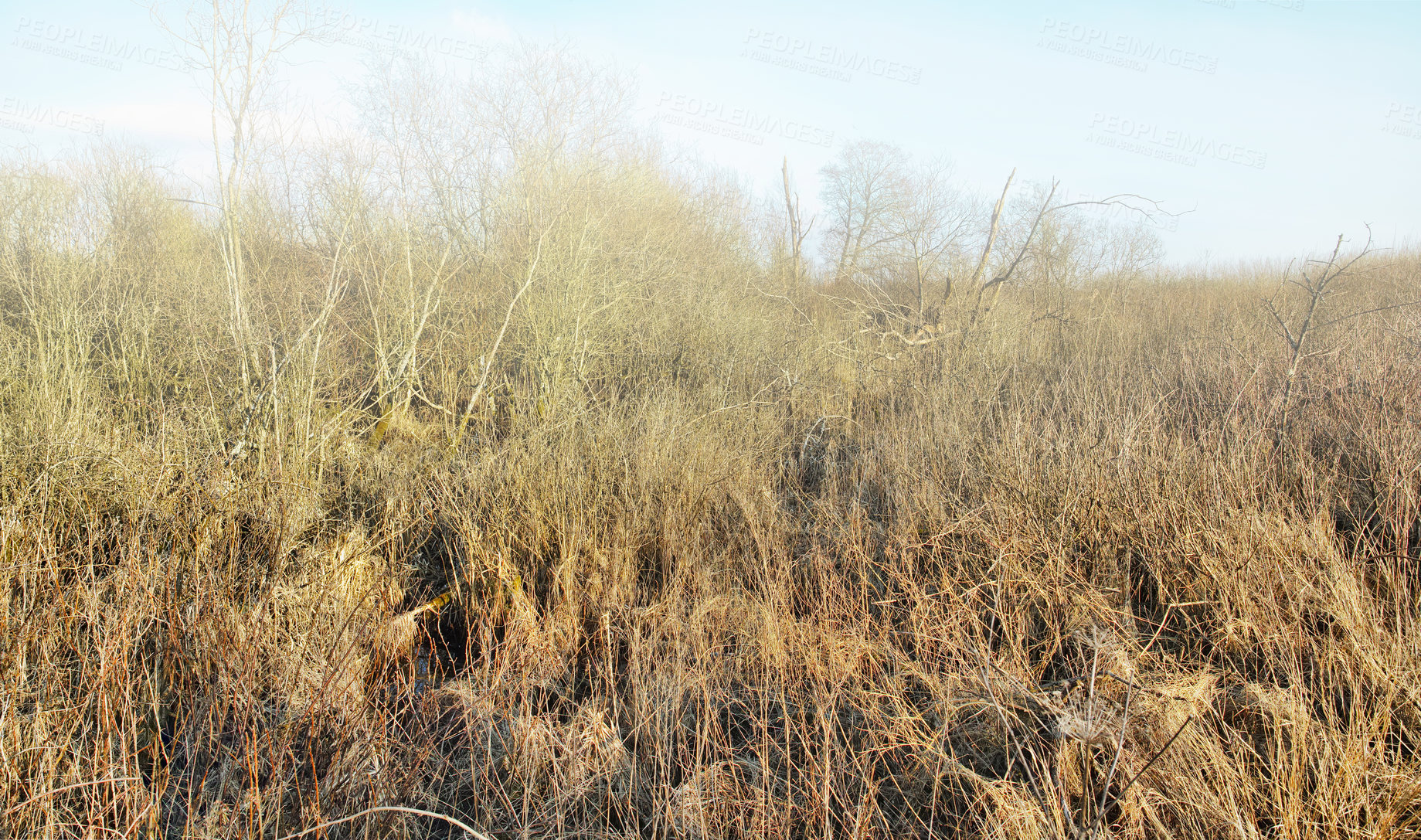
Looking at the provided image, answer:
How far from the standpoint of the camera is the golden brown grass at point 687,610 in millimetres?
2109

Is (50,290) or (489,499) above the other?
(50,290)

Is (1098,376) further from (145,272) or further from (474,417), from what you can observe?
(145,272)

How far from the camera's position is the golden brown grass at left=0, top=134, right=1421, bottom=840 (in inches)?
83.0

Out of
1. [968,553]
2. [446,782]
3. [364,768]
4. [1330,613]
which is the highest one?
[1330,613]

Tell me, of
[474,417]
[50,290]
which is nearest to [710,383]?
[474,417]

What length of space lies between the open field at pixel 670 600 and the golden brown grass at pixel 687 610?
3 centimetres

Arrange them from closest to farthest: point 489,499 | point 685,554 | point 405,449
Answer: point 685,554 < point 489,499 < point 405,449

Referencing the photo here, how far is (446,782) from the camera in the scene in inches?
105

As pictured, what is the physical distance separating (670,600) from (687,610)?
8.7 inches

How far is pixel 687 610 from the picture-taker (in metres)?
3.59

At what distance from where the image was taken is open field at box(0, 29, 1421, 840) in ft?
6.95

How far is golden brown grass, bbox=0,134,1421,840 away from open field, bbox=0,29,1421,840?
0.10 ft

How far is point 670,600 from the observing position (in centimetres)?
342

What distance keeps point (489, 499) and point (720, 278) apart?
8.51 m
